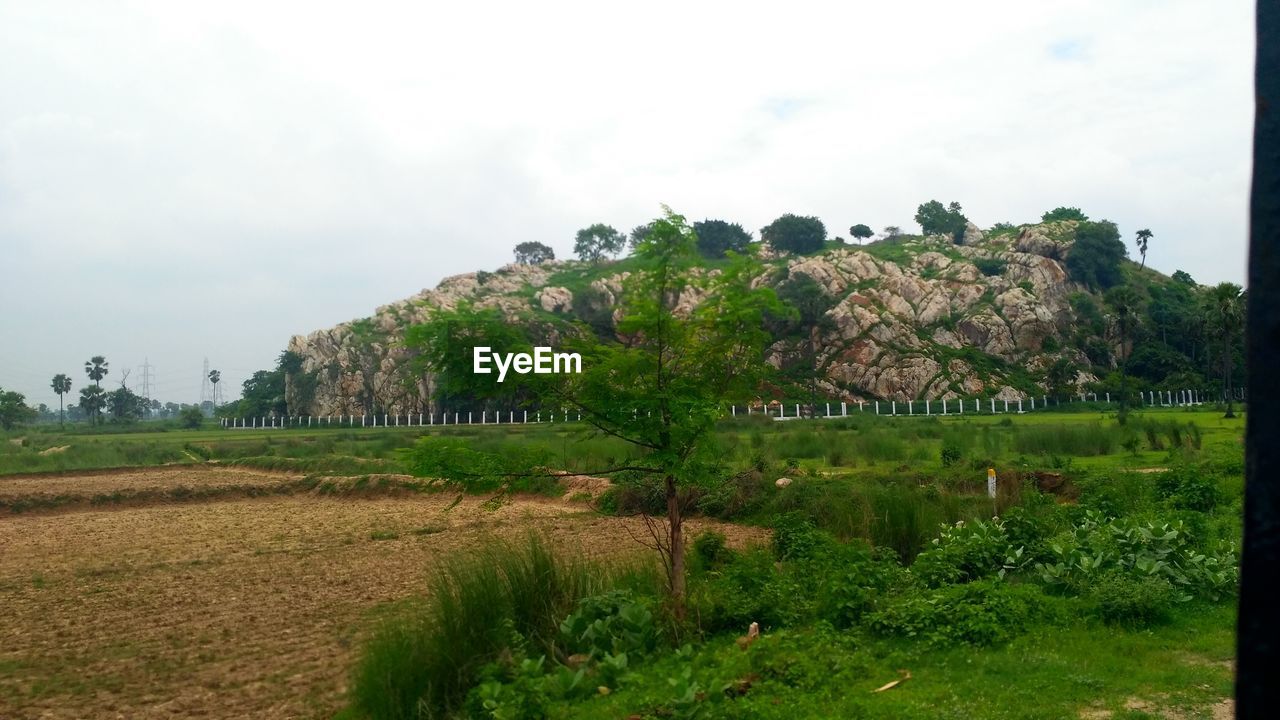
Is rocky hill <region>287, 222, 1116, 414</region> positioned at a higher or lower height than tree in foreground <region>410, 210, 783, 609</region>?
higher

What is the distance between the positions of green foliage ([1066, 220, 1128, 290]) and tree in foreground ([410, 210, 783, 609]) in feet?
325

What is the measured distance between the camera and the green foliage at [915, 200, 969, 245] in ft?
429

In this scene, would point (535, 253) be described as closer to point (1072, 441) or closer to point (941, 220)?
point (941, 220)

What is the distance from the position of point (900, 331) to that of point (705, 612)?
7733 cm

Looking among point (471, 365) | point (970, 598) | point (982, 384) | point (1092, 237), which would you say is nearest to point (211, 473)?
point (471, 365)

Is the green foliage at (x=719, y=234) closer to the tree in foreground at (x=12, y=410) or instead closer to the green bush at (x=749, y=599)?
the tree in foreground at (x=12, y=410)

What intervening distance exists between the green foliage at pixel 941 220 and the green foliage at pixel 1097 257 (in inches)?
1166

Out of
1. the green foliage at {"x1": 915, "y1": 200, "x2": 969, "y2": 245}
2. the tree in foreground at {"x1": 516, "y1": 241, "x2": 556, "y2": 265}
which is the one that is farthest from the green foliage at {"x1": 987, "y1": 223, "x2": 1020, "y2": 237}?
the tree in foreground at {"x1": 516, "y1": 241, "x2": 556, "y2": 265}

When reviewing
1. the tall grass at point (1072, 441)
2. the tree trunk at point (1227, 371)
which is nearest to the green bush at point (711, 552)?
Answer: the tall grass at point (1072, 441)

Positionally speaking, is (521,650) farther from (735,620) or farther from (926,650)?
(926,650)

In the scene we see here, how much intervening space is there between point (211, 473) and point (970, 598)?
3468 centimetres

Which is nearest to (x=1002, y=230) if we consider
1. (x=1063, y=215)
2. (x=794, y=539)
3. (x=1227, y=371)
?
(x=1063, y=215)

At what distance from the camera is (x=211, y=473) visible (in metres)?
36.5

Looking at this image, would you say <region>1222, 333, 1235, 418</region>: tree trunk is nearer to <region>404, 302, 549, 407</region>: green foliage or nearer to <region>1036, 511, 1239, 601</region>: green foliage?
<region>1036, 511, 1239, 601</region>: green foliage
